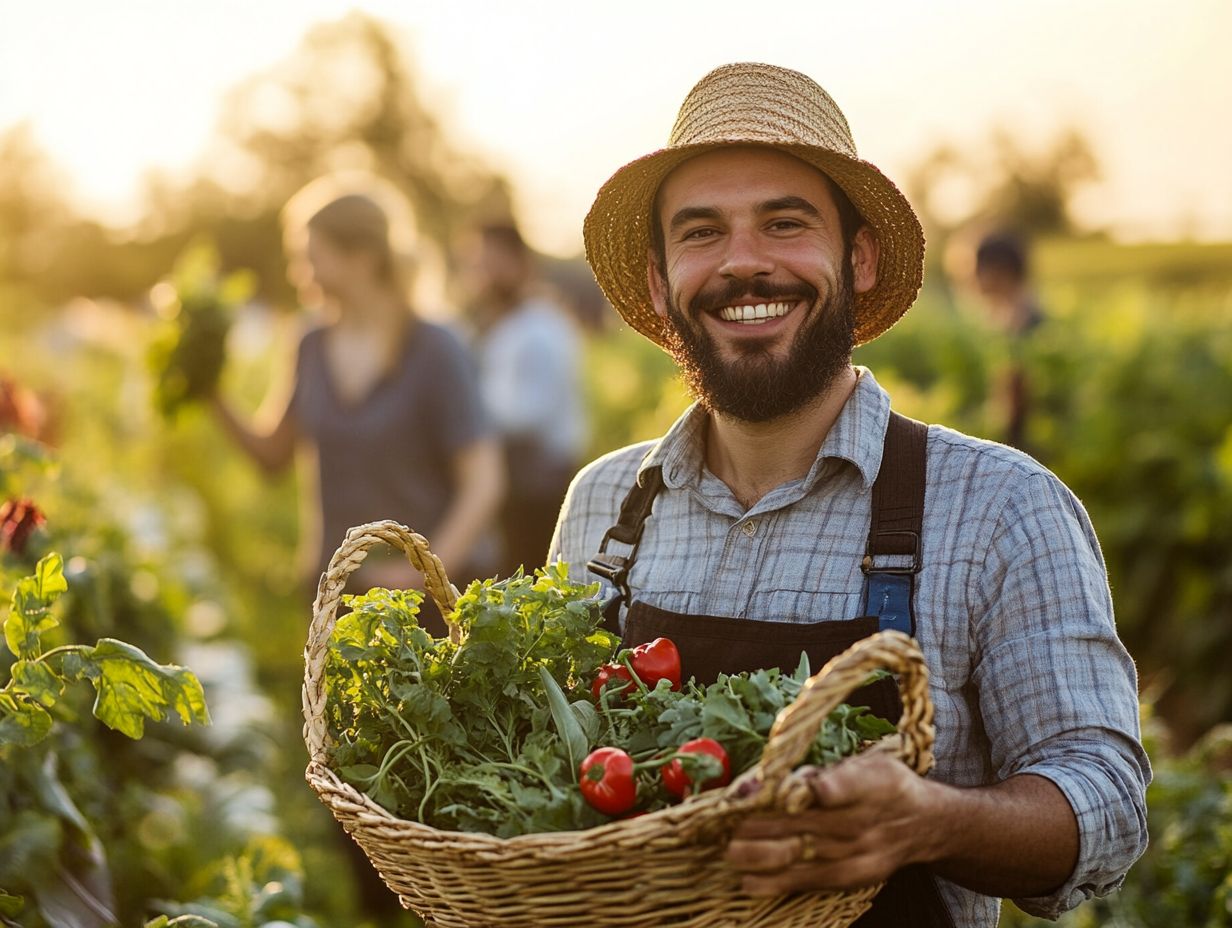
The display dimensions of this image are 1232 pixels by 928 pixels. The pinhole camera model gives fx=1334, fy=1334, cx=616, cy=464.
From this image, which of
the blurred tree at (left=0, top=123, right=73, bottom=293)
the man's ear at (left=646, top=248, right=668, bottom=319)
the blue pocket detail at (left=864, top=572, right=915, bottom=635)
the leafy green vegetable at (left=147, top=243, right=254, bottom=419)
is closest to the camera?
the blue pocket detail at (left=864, top=572, right=915, bottom=635)

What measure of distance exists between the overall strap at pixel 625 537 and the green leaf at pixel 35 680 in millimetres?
1025

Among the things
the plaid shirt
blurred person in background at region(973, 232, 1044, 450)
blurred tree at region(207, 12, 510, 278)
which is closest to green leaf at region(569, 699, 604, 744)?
the plaid shirt

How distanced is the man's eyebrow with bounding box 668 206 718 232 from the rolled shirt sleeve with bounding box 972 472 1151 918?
790mm

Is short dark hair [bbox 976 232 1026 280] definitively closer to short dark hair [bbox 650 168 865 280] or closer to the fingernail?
short dark hair [bbox 650 168 865 280]

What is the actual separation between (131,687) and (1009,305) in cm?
757

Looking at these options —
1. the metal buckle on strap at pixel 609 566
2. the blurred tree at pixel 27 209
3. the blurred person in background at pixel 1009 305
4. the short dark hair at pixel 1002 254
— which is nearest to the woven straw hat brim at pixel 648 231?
the metal buckle on strap at pixel 609 566

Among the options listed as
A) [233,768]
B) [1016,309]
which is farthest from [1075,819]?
[1016,309]

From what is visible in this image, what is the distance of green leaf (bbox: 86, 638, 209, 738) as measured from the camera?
200 cm

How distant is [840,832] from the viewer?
171 cm

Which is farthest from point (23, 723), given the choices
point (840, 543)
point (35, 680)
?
point (840, 543)

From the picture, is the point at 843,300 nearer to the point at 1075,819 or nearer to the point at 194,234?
the point at 1075,819

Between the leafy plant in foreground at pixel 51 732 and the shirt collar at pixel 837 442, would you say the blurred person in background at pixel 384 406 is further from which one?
the shirt collar at pixel 837 442

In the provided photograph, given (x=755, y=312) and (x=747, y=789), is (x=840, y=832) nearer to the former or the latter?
(x=747, y=789)

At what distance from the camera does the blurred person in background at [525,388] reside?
287 inches
